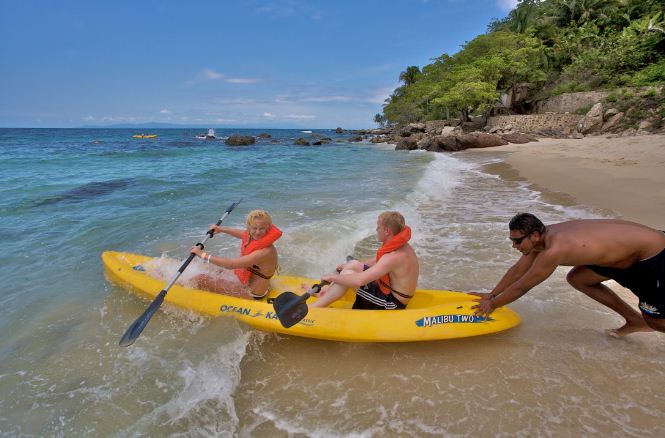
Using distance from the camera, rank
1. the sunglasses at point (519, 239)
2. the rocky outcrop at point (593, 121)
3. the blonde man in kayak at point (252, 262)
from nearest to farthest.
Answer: the sunglasses at point (519, 239), the blonde man in kayak at point (252, 262), the rocky outcrop at point (593, 121)

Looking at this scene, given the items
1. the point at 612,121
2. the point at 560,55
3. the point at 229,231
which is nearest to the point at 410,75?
the point at 560,55

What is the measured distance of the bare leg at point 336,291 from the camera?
3.58 m

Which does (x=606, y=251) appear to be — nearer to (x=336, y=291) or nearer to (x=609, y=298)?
(x=609, y=298)

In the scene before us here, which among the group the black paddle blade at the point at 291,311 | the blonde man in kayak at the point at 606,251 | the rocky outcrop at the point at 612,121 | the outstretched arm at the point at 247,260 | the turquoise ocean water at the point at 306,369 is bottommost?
the turquoise ocean water at the point at 306,369

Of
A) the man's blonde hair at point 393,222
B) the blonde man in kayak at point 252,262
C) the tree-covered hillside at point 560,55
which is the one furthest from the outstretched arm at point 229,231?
the tree-covered hillside at point 560,55

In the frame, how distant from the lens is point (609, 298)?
3305 mm

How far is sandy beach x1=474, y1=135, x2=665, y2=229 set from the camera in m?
7.23

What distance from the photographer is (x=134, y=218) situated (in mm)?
8633

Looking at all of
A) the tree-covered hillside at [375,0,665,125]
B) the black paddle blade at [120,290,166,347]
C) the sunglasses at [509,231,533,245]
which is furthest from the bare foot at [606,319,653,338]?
the tree-covered hillside at [375,0,665,125]

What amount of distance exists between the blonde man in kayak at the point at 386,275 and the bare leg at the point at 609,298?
4.82 feet

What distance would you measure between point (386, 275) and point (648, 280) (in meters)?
2.01

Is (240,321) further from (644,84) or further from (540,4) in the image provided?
(540,4)

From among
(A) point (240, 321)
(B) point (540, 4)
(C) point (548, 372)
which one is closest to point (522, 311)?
(C) point (548, 372)

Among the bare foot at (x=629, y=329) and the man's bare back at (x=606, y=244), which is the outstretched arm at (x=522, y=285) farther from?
the bare foot at (x=629, y=329)
